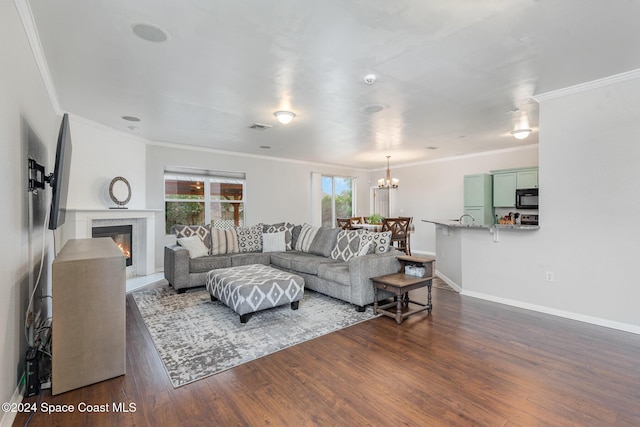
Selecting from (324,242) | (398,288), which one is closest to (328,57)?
(398,288)

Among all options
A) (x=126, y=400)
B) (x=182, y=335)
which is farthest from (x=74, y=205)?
(x=126, y=400)

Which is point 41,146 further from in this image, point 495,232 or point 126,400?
point 495,232

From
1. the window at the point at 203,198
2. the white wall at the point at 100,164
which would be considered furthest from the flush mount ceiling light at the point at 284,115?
the window at the point at 203,198

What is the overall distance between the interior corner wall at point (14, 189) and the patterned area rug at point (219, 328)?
3.10ft

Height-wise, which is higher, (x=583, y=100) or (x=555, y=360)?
(x=583, y=100)

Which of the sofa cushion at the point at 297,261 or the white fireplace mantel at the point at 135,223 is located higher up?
the white fireplace mantel at the point at 135,223

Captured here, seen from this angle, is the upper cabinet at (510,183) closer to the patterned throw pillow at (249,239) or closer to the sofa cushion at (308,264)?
the sofa cushion at (308,264)

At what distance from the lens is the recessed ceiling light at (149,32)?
87.7 inches

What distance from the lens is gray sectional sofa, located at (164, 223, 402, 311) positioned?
3.71 m

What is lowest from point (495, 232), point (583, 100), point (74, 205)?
point (495, 232)

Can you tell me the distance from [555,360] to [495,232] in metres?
1.88

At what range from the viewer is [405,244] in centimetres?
701

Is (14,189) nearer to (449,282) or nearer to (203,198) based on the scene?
(203,198)

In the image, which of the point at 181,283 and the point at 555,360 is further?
the point at 181,283
